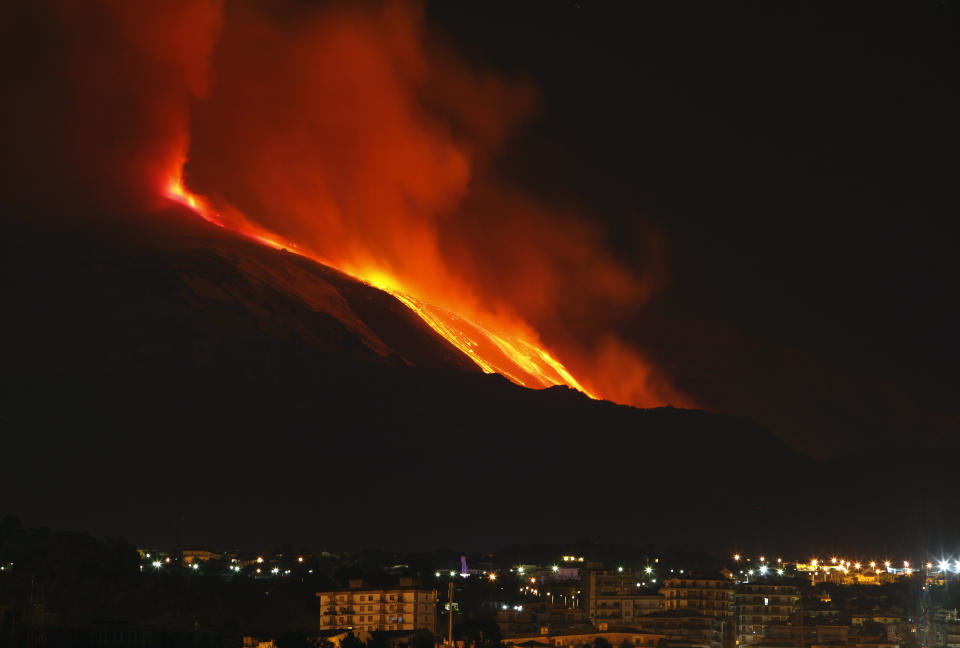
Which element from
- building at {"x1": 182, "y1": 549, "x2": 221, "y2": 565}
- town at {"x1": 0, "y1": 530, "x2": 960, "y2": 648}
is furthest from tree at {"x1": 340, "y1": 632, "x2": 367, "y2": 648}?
building at {"x1": 182, "y1": 549, "x2": 221, "y2": 565}

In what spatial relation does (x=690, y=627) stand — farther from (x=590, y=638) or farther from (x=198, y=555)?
(x=198, y=555)

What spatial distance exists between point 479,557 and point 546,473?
4232 cm

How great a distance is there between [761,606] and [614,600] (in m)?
6.02

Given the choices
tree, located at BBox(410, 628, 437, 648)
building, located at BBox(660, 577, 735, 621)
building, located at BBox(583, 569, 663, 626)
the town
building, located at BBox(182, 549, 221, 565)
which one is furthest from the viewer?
building, located at BBox(182, 549, 221, 565)

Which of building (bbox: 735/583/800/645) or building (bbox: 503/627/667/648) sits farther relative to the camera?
building (bbox: 735/583/800/645)

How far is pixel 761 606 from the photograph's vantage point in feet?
230

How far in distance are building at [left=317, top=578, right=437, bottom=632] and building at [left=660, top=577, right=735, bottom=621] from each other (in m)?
12.6

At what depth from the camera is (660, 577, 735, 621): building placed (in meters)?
70.2

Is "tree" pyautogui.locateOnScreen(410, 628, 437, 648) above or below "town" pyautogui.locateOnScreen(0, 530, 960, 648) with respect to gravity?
below

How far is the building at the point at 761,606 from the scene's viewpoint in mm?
68250

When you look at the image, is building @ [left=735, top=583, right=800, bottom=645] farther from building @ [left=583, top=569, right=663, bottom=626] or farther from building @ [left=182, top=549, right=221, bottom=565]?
building @ [left=182, top=549, right=221, bottom=565]

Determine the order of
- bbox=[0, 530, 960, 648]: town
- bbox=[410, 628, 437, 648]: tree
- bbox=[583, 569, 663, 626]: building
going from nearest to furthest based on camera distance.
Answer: bbox=[410, 628, 437, 648]: tree, bbox=[0, 530, 960, 648]: town, bbox=[583, 569, 663, 626]: building

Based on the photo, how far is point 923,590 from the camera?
79.1 metres

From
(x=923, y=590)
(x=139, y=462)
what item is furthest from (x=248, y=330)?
(x=923, y=590)
